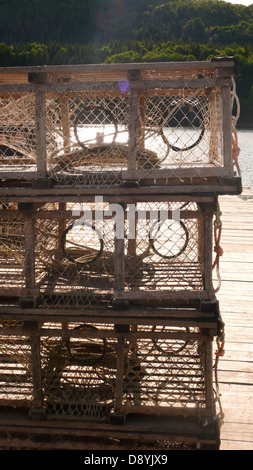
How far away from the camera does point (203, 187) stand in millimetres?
2504

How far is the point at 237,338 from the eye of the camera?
12.7 ft

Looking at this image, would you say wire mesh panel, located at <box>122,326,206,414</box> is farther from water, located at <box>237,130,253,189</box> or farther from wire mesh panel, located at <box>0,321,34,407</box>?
water, located at <box>237,130,253,189</box>

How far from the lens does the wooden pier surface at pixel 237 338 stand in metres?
2.85

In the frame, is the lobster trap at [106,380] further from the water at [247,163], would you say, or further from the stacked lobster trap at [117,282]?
the water at [247,163]

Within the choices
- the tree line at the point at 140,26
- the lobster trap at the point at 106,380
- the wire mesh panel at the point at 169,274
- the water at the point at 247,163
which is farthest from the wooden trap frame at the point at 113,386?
the tree line at the point at 140,26

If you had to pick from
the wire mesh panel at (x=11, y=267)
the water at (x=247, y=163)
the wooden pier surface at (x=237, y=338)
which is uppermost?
the water at (x=247, y=163)

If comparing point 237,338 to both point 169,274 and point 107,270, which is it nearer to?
point 169,274

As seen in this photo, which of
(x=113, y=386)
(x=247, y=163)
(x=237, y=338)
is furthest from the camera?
(x=247, y=163)

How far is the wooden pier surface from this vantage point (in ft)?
9.36

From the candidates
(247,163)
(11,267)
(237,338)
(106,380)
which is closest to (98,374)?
(106,380)

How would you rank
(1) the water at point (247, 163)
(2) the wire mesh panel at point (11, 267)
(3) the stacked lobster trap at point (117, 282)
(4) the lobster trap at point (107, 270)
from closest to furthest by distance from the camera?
(3) the stacked lobster trap at point (117, 282) → (4) the lobster trap at point (107, 270) → (2) the wire mesh panel at point (11, 267) → (1) the water at point (247, 163)

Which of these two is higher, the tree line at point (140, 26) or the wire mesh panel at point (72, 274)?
the tree line at point (140, 26)
